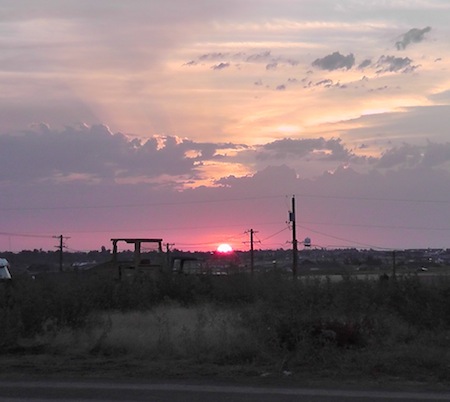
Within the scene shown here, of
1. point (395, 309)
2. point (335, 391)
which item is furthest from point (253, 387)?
point (395, 309)

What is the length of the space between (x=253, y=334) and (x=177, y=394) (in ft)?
13.9

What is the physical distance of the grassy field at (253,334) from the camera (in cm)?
1348

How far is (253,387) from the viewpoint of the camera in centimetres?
1187

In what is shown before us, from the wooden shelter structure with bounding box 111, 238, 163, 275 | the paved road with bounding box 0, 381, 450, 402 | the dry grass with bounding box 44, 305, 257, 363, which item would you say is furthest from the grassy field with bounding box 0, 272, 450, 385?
the wooden shelter structure with bounding box 111, 238, 163, 275

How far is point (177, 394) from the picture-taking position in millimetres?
11305

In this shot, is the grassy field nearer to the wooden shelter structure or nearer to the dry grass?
the dry grass

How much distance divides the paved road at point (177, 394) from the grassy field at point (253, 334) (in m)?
1.14

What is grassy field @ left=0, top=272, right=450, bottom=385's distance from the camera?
1348 centimetres

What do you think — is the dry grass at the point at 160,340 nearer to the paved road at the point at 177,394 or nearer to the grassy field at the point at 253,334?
the grassy field at the point at 253,334

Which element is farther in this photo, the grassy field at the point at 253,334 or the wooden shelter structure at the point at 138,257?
the wooden shelter structure at the point at 138,257

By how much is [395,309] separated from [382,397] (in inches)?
319

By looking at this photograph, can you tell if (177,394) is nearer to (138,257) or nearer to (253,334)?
(253,334)

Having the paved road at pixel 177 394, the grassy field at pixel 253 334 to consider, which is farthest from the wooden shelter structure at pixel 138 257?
the paved road at pixel 177 394

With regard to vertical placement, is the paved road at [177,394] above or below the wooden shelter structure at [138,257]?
below
